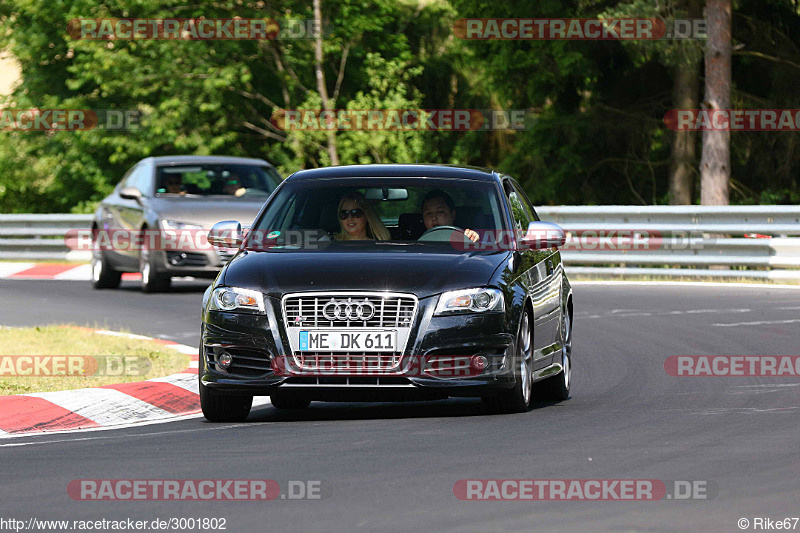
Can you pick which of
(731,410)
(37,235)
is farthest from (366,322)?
(37,235)

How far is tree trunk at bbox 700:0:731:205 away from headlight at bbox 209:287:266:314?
64.6ft

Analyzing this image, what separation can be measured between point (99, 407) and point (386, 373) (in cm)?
211

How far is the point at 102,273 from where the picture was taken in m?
23.4

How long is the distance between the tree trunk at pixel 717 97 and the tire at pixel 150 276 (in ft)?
34.7

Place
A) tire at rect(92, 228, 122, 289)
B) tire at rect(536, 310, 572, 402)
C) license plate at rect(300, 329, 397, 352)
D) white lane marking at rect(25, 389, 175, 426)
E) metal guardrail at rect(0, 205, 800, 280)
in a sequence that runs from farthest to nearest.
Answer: tire at rect(92, 228, 122, 289) < metal guardrail at rect(0, 205, 800, 280) < tire at rect(536, 310, 572, 402) < white lane marking at rect(25, 389, 175, 426) < license plate at rect(300, 329, 397, 352)

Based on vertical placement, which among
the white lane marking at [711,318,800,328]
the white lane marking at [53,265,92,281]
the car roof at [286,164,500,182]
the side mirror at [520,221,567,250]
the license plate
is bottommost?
the white lane marking at [53,265,92,281]

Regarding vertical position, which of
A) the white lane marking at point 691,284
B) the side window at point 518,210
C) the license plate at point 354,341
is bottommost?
the white lane marking at point 691,284

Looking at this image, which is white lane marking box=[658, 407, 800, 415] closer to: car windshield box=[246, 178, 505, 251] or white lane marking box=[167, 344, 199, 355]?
car windshield box=[246, 178, 505, 251]

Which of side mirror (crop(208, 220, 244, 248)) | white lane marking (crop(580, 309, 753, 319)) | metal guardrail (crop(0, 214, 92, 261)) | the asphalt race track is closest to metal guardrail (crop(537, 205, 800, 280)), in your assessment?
white lane marking (crop(580, 309, 753, 319))

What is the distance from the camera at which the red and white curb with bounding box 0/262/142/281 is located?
26.7 meters

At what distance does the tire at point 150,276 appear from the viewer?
21719 mm

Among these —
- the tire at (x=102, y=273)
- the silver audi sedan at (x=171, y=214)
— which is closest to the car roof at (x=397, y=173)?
the silver audi sedan at (x=171, y=214)

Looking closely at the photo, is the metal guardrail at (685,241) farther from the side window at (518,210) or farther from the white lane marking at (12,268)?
the side window at (518,210)

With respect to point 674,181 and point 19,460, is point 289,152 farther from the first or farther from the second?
point 19,460
